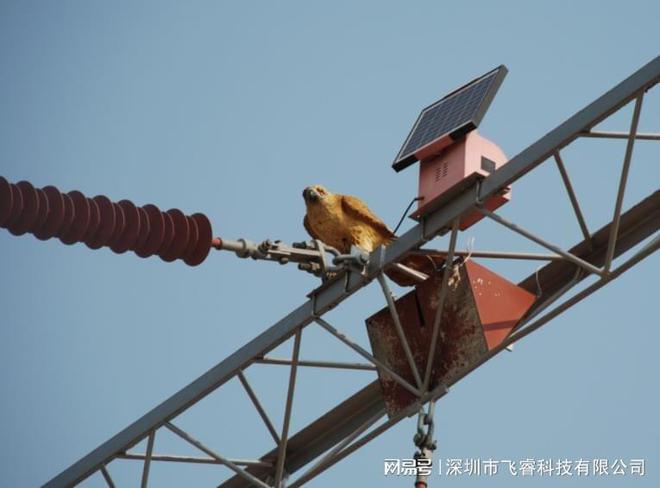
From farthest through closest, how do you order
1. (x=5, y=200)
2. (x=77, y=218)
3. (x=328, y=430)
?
Answer: (x=328, y=430) → (x=77, y=218) → (x=5, y=200)

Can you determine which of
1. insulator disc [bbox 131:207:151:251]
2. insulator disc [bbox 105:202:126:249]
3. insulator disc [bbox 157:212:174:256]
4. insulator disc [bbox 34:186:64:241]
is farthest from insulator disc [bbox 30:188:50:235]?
insulator disc [bbox 157:212:174:256]

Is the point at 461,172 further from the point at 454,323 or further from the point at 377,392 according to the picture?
the point at 377,392

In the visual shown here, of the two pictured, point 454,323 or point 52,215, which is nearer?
point 52,215

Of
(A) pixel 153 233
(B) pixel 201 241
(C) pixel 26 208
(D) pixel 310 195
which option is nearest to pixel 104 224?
(A) pixel 153 233

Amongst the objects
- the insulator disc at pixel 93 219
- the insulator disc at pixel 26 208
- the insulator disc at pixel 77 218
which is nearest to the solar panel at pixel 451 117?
the insulator disc at pixel 93 219

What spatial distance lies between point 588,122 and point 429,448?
3047mm

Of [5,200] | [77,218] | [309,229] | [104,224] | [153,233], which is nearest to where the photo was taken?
[5,200]

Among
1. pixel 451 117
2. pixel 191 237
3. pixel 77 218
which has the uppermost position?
pixel 451 117

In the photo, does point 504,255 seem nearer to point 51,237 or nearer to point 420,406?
point 420,406

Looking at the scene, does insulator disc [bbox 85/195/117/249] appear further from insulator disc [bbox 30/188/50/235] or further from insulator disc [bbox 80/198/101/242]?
insulator disc [bbox 30/188/50/235]

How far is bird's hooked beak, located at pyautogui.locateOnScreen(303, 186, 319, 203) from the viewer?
1462 centimetres

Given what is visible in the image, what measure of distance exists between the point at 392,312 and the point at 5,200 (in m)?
3.31

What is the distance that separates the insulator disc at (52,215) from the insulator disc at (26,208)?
0.11 m

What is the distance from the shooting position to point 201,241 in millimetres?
13695
